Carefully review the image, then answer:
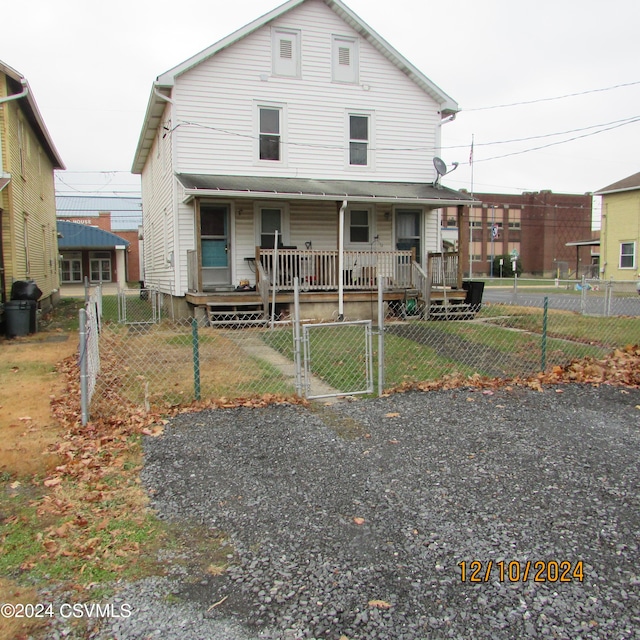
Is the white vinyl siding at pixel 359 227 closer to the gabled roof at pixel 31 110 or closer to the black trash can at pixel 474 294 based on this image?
the black trash can at pixel 474 294

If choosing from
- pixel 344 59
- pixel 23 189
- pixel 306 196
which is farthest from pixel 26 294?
pixel 344 59

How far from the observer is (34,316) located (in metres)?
13.8

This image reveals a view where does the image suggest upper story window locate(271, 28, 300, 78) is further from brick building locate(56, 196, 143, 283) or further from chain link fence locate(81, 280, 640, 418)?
brick building locate(56, 196, 143, 283)

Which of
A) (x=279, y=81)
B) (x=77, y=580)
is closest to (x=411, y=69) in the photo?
(x=279, y=81)

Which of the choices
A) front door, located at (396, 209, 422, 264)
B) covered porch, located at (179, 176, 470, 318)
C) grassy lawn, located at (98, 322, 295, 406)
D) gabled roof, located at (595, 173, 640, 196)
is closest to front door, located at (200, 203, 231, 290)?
covered porch, located at (179, 176, 470, 318)

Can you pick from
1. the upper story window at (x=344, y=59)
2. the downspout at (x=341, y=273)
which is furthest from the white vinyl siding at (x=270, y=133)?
the downspout at (x=341, y=273)

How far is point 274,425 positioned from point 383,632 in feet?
10.8

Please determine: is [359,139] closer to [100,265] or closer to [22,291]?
[22,291]

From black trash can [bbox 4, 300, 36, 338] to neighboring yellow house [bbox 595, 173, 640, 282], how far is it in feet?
95.5

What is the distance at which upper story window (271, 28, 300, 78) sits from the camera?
51.7 ft

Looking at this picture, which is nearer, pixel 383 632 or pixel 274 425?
pixel 383 632

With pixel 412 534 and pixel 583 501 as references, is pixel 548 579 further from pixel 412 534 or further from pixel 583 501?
pixel 583 501

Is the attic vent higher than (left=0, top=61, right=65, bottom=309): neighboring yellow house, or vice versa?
the attic vent
